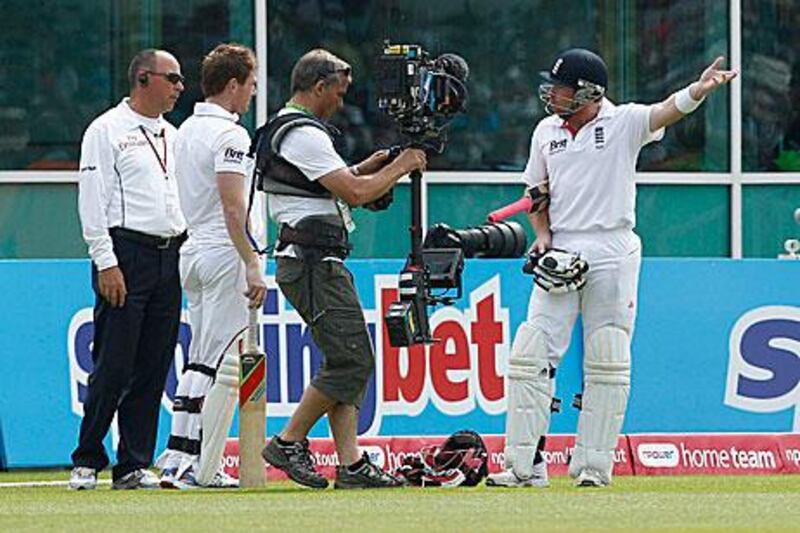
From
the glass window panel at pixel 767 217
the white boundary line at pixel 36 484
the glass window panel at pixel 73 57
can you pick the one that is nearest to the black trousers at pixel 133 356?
the white boundary line at pixel 36 484

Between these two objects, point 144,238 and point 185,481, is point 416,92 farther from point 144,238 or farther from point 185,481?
point 185,481

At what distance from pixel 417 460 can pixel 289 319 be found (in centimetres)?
256

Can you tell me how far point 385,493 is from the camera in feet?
39.2

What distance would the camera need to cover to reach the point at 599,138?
12680 millimetres

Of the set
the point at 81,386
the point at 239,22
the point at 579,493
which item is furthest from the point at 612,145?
the point at 239,22

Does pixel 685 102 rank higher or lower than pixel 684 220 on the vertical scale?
higher

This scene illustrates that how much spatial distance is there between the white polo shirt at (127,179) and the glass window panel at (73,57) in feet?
15.3

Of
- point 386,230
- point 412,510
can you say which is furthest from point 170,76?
point 386,230

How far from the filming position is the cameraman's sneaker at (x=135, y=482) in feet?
43.4

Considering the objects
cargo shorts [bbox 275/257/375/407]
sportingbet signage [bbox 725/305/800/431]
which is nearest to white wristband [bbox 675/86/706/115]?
cargo shorts [bbox 275/257/375/407]

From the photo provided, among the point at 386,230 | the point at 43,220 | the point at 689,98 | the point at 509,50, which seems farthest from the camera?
the point at 509,50

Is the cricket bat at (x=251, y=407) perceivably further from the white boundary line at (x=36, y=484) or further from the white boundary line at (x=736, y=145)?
the white boundary line at (x=736, y=145)

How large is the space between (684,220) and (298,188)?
722cm

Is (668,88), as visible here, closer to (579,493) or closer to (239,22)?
(239,22)
